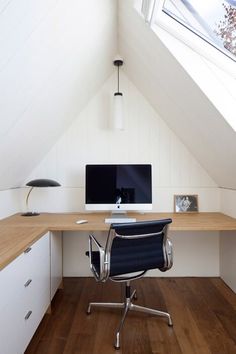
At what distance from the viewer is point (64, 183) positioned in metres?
2.64

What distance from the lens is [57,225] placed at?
6.50ft

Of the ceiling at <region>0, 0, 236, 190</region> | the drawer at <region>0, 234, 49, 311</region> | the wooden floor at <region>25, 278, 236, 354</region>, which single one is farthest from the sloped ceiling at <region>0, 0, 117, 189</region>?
the wooden floor at <region>25, 278, 236, 354</region>

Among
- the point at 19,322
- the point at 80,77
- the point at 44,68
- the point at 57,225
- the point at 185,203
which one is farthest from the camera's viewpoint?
the point at 185,203

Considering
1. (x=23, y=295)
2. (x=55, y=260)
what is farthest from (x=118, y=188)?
(x=23, y=295)

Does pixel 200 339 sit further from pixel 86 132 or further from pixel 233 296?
pixel 86 132

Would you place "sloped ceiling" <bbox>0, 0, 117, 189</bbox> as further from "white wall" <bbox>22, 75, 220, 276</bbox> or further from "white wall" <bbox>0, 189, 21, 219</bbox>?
"white wall" <bbox>22, 75, 220, 276</bbox>

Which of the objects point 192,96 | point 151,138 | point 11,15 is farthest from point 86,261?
point 11,15

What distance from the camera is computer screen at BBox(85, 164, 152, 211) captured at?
228 cm

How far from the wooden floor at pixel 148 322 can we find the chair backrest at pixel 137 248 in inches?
19.3

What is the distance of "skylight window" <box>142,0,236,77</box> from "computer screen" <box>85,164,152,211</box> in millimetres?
1084

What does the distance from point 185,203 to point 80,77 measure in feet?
5.57

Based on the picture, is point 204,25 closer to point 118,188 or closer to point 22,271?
point 118,188

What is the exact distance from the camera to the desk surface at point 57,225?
4.81ft

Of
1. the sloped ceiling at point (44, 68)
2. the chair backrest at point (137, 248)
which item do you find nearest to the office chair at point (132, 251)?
the chair backrest at point (137, 248)
